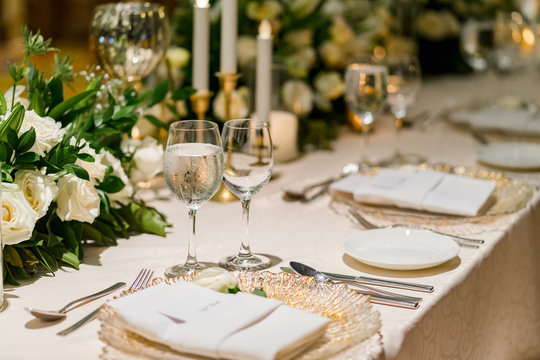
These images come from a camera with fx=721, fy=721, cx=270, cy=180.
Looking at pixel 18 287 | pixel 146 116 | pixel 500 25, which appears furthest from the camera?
pixel 500 25

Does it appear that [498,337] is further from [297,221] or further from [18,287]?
[18,287]

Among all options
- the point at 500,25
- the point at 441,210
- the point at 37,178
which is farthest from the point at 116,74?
the point at 500,25

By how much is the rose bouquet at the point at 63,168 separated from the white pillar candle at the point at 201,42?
0.85ft

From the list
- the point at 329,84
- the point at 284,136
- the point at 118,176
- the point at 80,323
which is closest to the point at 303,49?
the point at 329,84

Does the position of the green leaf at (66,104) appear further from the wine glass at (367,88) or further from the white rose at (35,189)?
the wine glass at (367,88)

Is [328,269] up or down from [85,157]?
down

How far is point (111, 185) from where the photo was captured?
4.22ft

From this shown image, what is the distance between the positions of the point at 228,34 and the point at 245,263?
69 cm

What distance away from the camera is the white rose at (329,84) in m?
2.29

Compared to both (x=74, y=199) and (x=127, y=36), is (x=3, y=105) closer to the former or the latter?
(x=74, y=199)

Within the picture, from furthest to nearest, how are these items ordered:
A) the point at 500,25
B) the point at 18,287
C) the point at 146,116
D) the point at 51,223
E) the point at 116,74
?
the point at 500,25
the point at 116,74
the point at 146,116
the point at 51,223
the point at 18,287

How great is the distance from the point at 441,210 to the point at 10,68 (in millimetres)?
871

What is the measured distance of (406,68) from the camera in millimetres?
1982

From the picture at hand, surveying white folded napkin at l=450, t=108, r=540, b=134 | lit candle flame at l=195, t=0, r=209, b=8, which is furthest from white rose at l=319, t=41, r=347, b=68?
lit candle flame at l=195, t=0, r=209, b=8
